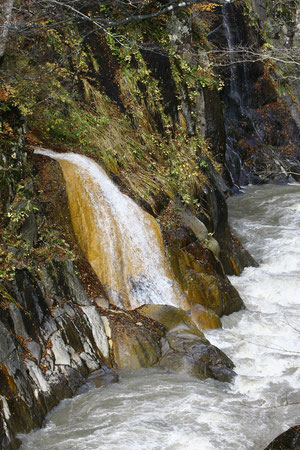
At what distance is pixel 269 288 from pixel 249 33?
51.8 ft

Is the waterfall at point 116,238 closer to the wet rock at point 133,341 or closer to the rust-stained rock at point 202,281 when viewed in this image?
the rust-stained rock at point 202,281

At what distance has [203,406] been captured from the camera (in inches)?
226

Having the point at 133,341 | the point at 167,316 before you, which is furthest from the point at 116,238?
the point at 133,341

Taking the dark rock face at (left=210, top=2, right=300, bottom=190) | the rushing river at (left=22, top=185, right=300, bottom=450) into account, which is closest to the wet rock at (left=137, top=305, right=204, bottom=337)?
the rushing river at (left=22, top=185, right=300, bottom=450)

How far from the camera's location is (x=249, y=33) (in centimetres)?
2192

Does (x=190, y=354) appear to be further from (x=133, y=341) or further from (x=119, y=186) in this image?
(x=119, y=186)

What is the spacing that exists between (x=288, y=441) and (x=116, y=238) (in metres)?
5.01

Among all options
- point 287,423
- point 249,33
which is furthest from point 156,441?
point 249,33

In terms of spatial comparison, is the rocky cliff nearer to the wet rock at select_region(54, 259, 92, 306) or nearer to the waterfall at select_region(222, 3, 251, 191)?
the wet rock at select_region(54, 259, 92, 306)

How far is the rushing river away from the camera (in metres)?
5.07

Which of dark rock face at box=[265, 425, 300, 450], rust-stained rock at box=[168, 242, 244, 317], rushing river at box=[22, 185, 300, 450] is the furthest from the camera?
rust-stained rock at box=[168, 242, 244, 317]

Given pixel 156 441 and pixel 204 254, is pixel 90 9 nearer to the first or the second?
pixel 204 254

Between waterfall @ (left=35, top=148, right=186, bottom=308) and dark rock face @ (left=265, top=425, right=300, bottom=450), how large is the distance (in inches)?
161

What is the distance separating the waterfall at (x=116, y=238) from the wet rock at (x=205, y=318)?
0.32m
